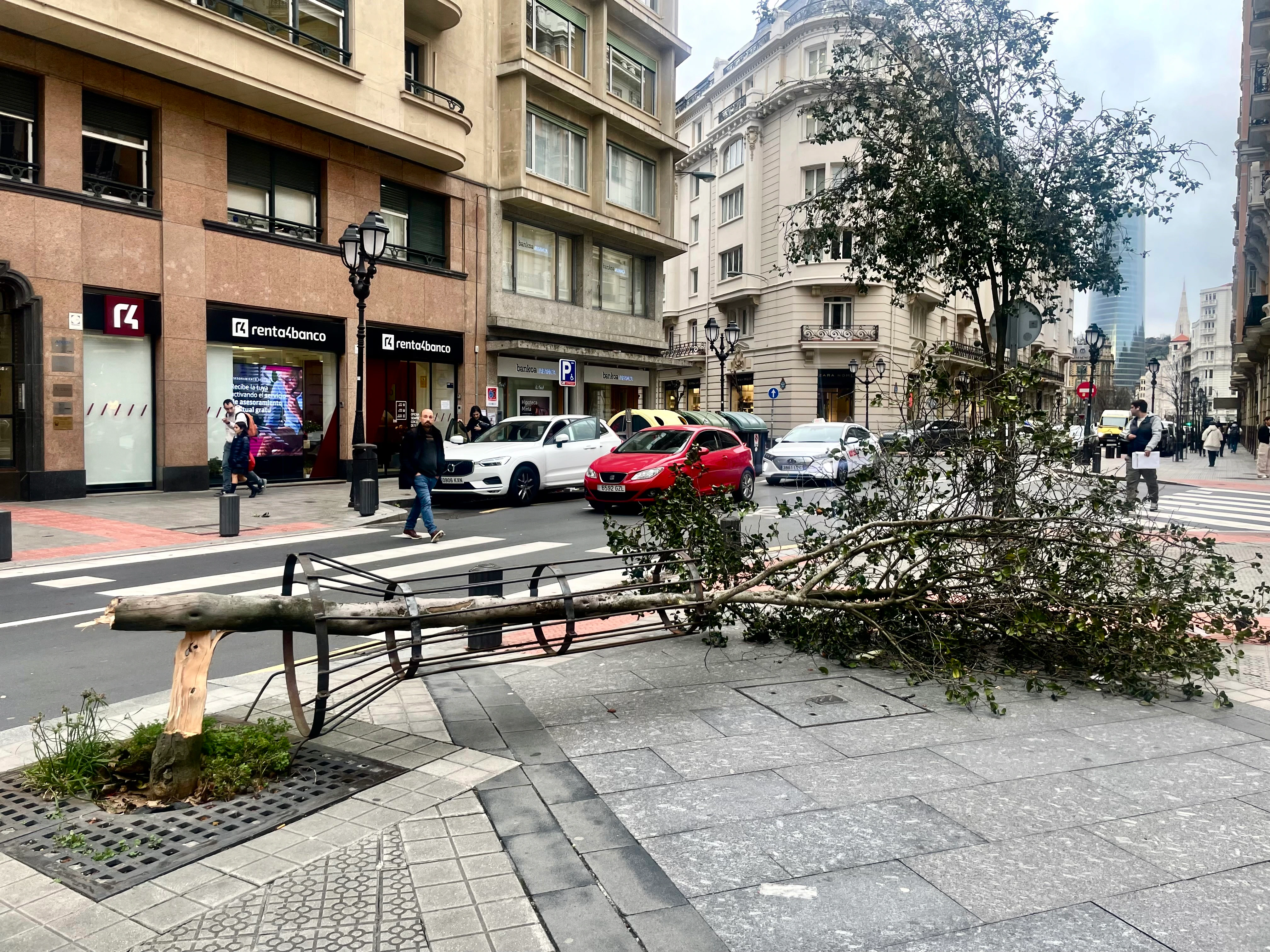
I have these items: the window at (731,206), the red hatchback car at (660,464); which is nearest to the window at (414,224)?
the red hatchback car at (660,464)

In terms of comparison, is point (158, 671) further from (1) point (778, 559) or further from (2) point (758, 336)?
(2) point (758, 336)

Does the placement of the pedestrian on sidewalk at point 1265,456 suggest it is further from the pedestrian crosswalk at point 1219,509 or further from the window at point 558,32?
the window at point 558,32

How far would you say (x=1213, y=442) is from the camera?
105 feet

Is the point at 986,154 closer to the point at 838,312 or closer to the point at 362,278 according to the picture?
the point at 362,278

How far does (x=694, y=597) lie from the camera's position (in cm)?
566

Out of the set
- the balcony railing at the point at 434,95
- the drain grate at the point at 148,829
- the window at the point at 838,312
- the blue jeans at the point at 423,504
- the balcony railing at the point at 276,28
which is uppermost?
the balcony railing at the point at 434,95

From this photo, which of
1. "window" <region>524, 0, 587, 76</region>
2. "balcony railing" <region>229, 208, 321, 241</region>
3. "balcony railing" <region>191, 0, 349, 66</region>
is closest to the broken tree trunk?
"balcony railing" <region>229, 208, 321, 241</region>

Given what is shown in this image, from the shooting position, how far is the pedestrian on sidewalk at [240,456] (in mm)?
16922

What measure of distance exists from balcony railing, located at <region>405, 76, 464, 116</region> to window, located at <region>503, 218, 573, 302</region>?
11.2 feet

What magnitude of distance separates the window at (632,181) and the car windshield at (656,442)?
15.7 meters

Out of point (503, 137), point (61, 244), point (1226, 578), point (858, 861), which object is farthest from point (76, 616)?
point (503, 137)

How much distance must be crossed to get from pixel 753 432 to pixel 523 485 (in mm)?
10651

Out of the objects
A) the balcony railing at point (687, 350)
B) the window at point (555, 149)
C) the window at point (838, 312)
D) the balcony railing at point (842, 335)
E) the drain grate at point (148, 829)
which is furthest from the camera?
the balcony railing at point (687, 350)

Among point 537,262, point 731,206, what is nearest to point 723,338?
point 537,262
